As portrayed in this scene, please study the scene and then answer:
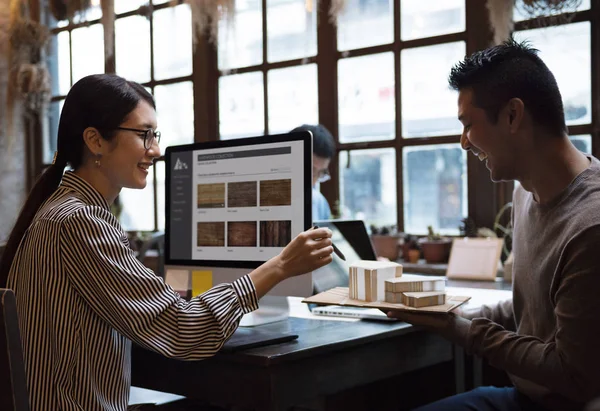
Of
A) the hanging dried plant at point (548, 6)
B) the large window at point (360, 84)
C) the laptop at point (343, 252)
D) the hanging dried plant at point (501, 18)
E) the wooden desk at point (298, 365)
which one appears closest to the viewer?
the wooden desk at point (298, 365)

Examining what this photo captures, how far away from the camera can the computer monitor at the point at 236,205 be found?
1.88 m

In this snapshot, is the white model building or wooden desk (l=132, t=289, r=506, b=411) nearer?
wooden desk (l=132, t=289, r=506, b=411)

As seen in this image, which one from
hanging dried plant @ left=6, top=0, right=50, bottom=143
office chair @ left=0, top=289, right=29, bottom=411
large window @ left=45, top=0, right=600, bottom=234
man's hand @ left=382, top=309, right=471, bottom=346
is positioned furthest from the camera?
hanging dried plant @ left=6, top=0, right=50, bottom=143

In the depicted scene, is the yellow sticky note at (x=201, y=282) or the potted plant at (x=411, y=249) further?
the potted plant at (x=411, y=249)

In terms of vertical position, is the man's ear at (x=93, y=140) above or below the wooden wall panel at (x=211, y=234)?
above

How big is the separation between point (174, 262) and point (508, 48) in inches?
42.7

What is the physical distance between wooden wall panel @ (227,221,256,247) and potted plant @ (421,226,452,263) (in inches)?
65.8

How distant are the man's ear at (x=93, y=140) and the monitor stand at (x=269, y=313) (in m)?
0.62

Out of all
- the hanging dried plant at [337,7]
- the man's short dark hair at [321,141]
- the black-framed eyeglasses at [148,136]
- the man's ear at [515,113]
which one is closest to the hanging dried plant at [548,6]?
the hanging dried plant at [337,7]

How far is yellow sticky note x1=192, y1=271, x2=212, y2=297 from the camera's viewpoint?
204 centimetres

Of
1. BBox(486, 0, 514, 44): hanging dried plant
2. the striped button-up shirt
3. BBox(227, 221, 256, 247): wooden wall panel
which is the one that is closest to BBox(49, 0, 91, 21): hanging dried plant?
BBox(486, 0, 514, 44): hanging dried plant

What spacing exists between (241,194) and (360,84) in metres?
1.97

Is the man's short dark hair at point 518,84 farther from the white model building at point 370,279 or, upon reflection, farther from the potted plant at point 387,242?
the potted plant at point 387,242

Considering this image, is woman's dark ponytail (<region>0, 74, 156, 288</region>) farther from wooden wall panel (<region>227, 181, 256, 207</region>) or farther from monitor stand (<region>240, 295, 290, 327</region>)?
monitor stand (<region>240, 295, 290, 327</region>)
